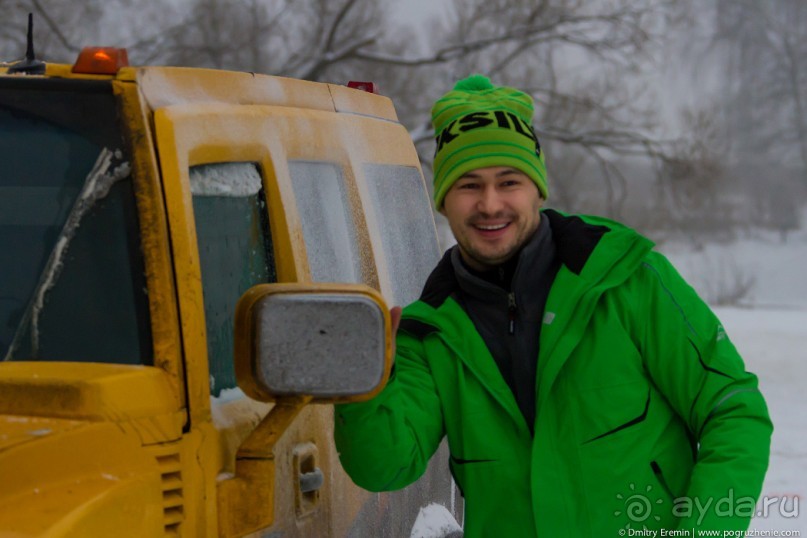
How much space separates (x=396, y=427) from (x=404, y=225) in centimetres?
142

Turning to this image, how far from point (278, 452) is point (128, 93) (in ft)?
2.60

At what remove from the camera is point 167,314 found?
6.71ft

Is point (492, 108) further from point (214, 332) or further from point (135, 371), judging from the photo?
point (135, 371)

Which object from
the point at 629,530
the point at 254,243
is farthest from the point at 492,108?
the point at 629,530

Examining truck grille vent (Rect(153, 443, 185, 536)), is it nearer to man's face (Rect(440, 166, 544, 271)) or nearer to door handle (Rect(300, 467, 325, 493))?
door handle (Rect(300, 467, 325, 493))

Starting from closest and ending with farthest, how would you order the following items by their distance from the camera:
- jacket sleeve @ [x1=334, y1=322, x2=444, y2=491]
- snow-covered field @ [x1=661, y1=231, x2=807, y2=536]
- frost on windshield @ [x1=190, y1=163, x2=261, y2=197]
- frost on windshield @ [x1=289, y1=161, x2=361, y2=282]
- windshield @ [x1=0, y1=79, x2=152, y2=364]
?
windshield @ [x1=0, y1=79, x2=152, y2=364]
jacket sleeve @ [x1=334, y1=322, x2=444, y2=491]
frost on windshield @ [x1=190, y1=163, x2=261, y2=197]
frost on windshield @ [x1=289, y1=161, x2=361, y2=282]
snow-covered field @ [x1=661, y1=231, x2=807, y2=536]

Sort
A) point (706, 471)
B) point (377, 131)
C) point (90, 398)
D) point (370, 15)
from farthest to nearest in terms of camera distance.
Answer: point (370, 15) → point (377, 131) → point (706, 471) → point (90, 398)

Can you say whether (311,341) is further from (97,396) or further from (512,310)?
(512,310)

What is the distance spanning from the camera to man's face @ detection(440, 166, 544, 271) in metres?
2.37

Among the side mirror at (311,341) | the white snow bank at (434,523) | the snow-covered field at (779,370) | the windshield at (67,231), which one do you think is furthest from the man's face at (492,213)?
the snow-covered field at (779,370)

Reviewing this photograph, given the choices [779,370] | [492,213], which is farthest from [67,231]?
[779,370]

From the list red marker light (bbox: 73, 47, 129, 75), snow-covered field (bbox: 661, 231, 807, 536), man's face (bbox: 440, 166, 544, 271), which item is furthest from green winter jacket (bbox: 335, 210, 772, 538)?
snow-covered field (bbox: 661, 231, 807, 536)

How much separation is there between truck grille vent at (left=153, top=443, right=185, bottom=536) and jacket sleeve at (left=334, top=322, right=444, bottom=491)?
1.17 feet

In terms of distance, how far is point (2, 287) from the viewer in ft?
6.96
